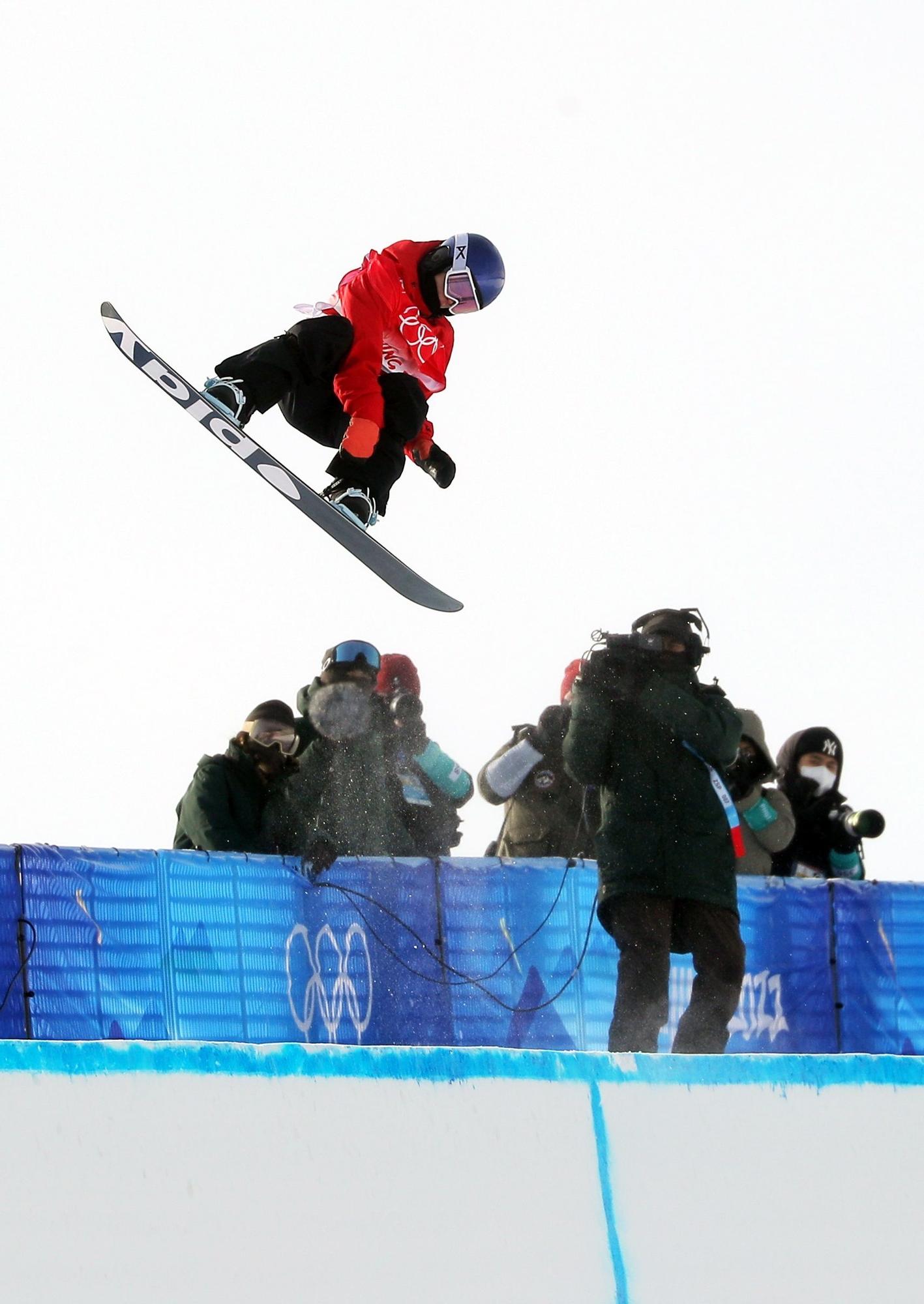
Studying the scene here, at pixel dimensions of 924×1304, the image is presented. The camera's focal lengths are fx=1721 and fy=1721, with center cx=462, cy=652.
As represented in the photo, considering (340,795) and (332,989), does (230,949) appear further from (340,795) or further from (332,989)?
(340,795)

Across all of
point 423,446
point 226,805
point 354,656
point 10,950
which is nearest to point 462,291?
point 423,446

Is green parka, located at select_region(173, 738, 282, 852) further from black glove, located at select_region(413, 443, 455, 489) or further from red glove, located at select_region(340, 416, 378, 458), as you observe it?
black glove, located at select_region(413, 443, 455, 489)

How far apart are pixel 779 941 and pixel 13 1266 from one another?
4187 millimetres

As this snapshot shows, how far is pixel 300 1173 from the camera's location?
89.7 inches

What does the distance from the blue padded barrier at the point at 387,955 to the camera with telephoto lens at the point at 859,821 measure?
237mm

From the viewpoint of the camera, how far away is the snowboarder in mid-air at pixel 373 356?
5574 millimetres

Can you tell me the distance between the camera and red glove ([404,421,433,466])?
616cm

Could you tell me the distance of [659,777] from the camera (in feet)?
14.7

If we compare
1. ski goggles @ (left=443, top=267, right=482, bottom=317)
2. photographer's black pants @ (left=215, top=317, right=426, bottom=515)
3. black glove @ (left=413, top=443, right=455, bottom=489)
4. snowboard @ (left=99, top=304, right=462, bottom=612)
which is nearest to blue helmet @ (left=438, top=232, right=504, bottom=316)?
ski goggles @ (left=443, top=267, right=482, bottom=317)

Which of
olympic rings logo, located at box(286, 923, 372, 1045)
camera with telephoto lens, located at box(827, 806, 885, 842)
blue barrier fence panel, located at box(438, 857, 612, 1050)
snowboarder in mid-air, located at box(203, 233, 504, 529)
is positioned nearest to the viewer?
olympic rings logo, located at box(286, 923, 372, 1045)

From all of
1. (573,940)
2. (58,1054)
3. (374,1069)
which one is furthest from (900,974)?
(58,1054)

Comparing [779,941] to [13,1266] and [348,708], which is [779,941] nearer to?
[348,708]

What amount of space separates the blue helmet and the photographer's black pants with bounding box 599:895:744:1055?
2.26 meters

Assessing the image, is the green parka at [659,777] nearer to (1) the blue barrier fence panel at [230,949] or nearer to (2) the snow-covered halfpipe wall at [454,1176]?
(1) the blue barrier fence panel at [230,949]
